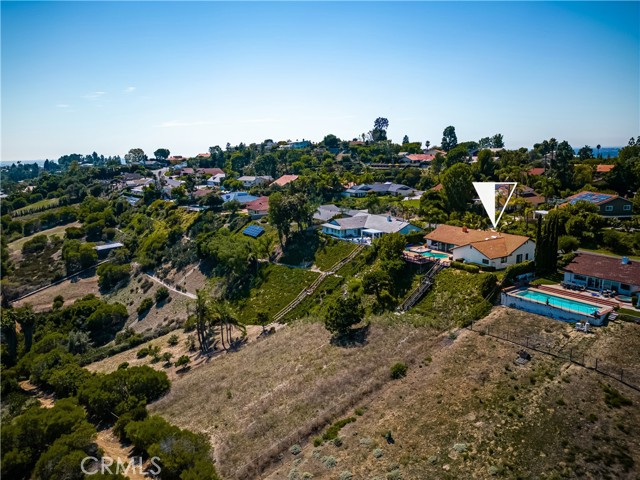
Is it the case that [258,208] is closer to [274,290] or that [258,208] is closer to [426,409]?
[274,290]

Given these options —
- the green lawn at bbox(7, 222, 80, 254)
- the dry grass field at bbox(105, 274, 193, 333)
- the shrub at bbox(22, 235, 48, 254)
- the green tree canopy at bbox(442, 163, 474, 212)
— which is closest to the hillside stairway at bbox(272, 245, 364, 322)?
the dry grass field at bbox(105, 274, 193, 333)

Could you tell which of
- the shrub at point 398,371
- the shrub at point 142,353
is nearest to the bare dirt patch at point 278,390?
the shrub at point 398,371

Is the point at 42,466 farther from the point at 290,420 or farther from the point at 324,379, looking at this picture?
the point at 324,379

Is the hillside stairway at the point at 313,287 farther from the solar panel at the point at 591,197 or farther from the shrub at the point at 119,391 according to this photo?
the solar panel at the point at 591,197

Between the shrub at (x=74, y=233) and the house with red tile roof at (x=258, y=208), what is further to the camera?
the shrub at (x=74, y=233)

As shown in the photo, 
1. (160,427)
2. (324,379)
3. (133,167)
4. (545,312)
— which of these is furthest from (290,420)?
(133,167)

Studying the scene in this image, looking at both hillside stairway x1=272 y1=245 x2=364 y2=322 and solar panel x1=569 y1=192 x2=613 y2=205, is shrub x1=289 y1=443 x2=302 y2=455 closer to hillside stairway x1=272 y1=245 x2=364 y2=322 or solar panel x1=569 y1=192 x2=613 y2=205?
hillside stairway x1=272 y1=245 x2=364 y2=322

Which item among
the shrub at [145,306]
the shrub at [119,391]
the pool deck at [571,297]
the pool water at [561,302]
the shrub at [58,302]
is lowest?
the shrub at [58,302]
